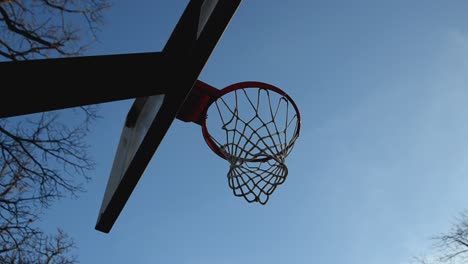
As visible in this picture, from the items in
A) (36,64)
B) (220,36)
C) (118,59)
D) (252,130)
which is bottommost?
(36,64)

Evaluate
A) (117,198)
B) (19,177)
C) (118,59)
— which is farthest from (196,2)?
(19,177)

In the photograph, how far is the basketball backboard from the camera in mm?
1682

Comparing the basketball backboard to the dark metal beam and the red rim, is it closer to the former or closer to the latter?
the dark metal beam

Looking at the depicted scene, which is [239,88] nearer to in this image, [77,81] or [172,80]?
[172,80]

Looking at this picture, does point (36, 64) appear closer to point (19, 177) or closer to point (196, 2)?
point (196, 2)

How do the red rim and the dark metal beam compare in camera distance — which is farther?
the red rim

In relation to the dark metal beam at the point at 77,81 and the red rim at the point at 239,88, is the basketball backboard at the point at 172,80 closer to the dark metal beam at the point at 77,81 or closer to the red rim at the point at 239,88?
the dark metal beam at the point at 77,81

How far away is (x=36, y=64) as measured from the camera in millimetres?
1485

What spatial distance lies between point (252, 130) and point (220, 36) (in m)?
1.43

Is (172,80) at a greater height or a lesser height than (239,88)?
lesser

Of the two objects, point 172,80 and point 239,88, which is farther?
point 239,88

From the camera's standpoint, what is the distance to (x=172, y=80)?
1.84 meters

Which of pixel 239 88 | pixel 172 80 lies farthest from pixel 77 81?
pixel 239 88

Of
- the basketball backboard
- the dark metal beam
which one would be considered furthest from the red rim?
the dark metal beam
